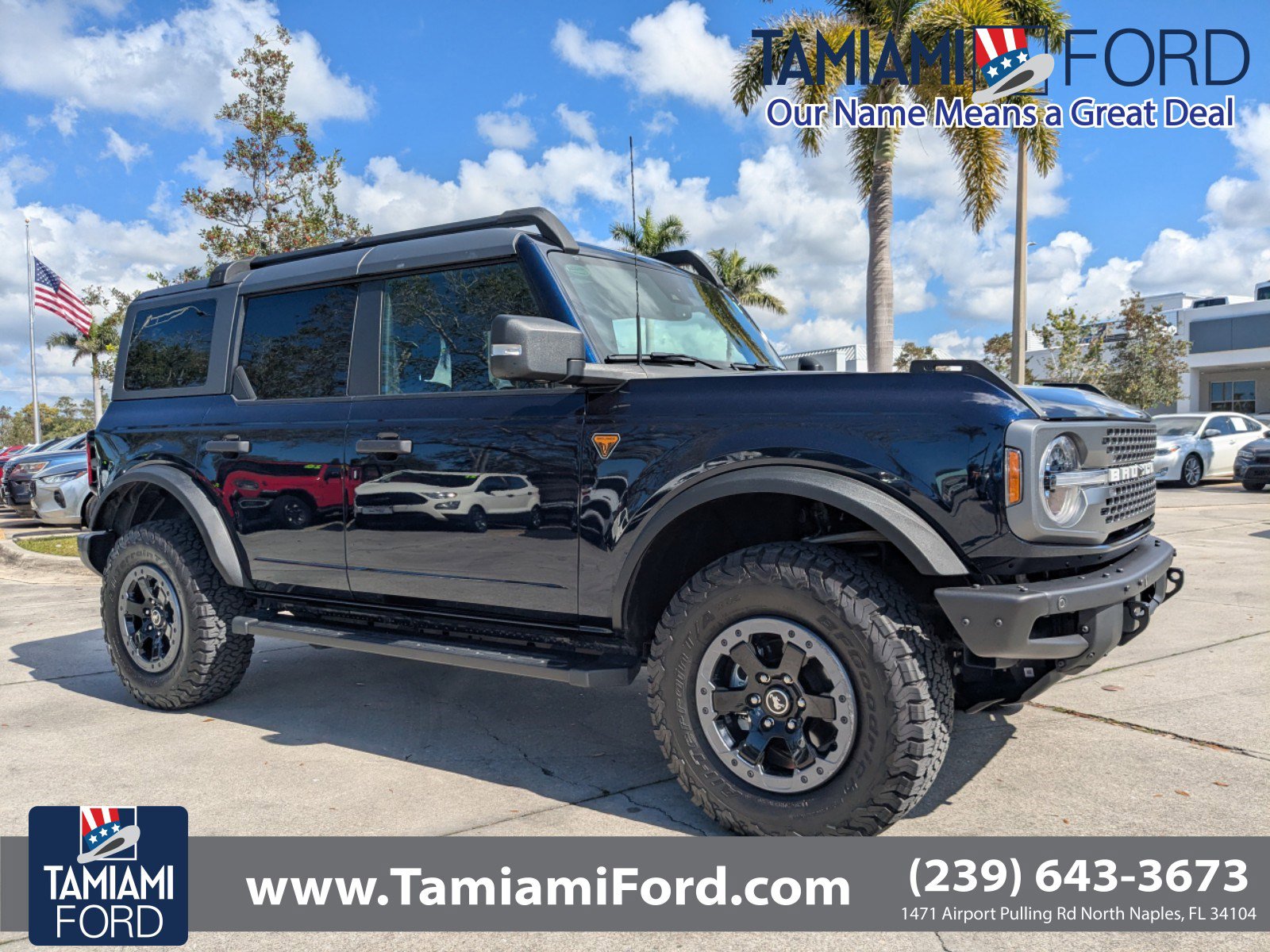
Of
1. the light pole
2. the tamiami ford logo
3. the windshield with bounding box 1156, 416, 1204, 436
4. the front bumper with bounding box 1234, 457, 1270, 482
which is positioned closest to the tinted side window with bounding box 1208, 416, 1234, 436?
the windshield with bounding box 1156, 416, 1204, 436

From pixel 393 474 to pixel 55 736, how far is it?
2093mm

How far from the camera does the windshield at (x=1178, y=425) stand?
1873 centimetres

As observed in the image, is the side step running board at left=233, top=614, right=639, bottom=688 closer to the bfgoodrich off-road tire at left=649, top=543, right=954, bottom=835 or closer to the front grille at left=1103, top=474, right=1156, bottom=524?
the bfgoodrich off-road tire at left=649, top=543, right=954, bottom=835

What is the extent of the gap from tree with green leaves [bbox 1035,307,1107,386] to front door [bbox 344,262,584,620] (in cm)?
3143

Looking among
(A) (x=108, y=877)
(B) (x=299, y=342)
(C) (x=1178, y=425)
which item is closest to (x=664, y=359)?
(B) (x=299, y=342)

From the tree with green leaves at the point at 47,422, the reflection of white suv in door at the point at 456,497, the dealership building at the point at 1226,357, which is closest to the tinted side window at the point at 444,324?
the reflection of white suv in door at the point at 456,497

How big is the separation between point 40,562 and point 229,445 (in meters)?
7.39

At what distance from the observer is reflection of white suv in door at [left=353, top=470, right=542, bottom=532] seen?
3.65m

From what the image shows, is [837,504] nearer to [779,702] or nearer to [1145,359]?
[779,702]

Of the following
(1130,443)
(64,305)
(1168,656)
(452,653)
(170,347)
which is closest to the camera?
(1130,443)

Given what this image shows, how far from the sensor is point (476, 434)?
3.80m

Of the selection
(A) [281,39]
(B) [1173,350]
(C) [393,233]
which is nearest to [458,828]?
(C) [393,233]

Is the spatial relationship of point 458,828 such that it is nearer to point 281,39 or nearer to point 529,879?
point 529,879

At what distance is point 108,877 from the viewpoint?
2.92 meters
